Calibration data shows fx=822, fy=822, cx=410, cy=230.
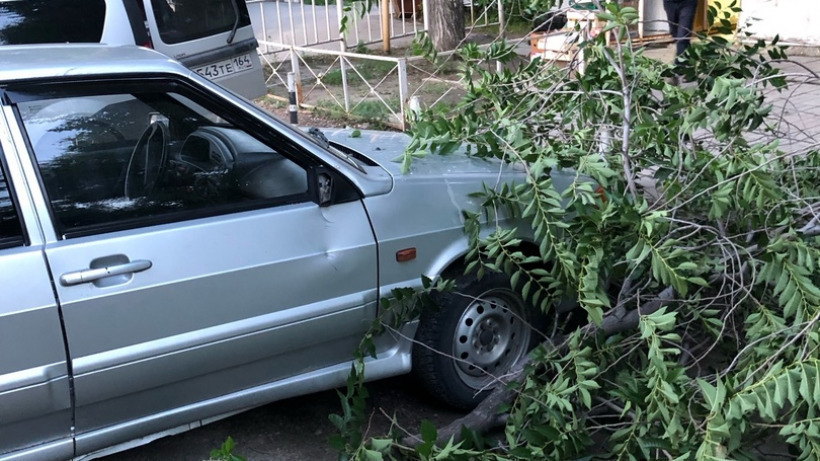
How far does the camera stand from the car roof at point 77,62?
311 cm

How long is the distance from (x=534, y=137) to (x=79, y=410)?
2444 millimetres

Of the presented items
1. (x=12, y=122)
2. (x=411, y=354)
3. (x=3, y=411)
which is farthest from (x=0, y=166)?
(x=411, y=354)

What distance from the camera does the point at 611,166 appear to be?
3.85 meters

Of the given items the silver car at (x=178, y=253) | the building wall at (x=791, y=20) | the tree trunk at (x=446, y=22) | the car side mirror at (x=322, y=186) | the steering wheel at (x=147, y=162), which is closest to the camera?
the silver car at (x=178, y=253)

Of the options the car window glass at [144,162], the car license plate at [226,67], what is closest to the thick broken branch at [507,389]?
the car window glass at [144,162]

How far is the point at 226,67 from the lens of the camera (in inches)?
340

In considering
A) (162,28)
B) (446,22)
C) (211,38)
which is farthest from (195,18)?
(446,22)

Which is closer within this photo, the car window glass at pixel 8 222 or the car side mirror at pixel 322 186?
the car window glass at pixel 8 222

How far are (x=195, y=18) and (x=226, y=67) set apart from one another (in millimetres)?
575

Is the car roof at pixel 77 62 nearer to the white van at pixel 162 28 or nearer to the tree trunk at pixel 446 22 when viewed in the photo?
the white van at pixel 162 28

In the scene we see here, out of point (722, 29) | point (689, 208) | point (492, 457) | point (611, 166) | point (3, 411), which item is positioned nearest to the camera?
point (3, 411)

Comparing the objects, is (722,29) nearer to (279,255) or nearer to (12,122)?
(279,255)

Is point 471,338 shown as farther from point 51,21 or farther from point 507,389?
point 51,21

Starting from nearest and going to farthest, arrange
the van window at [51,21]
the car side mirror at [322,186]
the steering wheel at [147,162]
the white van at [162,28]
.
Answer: the steering wheel at [147,162] < the car side mirror at [322,186] < the van window at [51,21] < the white van at [162,28]
